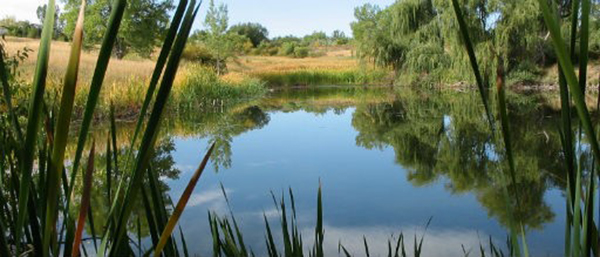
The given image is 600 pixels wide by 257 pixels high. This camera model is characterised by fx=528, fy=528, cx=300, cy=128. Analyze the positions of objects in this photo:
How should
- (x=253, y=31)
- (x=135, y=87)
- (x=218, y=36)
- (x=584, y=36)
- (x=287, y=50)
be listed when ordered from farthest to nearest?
1. (x=253, y=31)
2. (x=287, y=50)
3. (x=218, y=36)
4. (x=135, y=87)
5. (x=584, y=36)

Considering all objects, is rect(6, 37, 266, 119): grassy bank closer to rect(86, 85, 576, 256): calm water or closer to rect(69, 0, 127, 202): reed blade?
rect(86, 85, 576, 256): calm water

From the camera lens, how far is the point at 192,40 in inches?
984

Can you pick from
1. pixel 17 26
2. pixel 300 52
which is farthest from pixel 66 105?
pixel 300 52

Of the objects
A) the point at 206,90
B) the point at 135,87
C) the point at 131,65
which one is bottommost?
the point at 206,90

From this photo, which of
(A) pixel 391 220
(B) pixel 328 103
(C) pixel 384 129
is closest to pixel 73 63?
(A) pixel 391 220

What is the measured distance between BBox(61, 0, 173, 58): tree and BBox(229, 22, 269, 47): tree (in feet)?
56.4

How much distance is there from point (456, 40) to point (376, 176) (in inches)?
470

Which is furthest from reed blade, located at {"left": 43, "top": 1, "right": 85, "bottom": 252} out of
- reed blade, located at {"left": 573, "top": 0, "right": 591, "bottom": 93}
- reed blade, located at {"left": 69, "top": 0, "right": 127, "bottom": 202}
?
reed blade, located at {"left": 573, "top": 0, "right": 591, "bottom": 93}

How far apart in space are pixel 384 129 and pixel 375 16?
2922cm

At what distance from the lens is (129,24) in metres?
24.4

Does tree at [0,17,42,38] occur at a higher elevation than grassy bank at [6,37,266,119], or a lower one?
higher

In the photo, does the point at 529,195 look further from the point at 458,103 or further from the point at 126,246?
the point at 458,103

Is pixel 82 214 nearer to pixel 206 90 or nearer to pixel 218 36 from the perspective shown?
pixel 206 90

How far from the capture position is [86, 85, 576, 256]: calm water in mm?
3551
